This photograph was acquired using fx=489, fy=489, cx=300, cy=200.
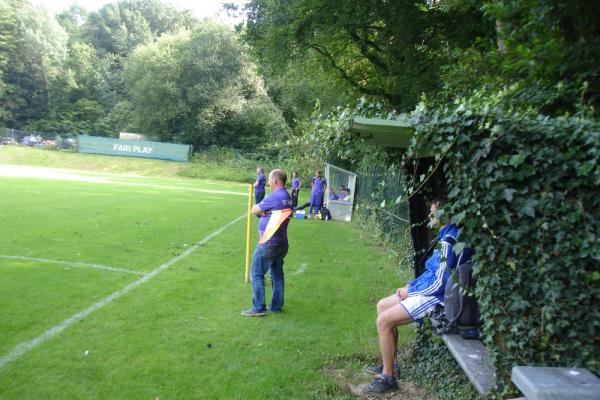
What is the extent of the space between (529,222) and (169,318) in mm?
4413

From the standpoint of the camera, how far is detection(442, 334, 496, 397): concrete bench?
357 centimetres

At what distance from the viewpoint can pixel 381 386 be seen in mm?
4387

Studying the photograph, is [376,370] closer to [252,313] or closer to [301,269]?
[252,313]

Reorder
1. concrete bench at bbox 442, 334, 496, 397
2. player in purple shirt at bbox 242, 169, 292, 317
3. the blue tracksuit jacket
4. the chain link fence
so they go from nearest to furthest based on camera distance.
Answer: concrete bench at bbox 442, 334, 496, 397, the blue tracksuit jacket, player in purple shirt at bbox 242, 169, 292, 317, the chain link fence

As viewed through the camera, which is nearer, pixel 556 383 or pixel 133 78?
pixel 556 383

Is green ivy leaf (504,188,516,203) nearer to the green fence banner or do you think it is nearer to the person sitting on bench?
the person sitting on bench

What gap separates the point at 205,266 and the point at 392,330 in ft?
17.0

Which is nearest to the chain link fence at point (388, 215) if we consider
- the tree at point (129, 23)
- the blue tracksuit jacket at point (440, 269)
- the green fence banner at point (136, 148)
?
the blue tracksuit jacket at point (440, 269)

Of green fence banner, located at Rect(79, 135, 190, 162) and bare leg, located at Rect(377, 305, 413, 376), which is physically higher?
green fence banner, located at Rect(79, 135, 190, 162)

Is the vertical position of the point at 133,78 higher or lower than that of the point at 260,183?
higher

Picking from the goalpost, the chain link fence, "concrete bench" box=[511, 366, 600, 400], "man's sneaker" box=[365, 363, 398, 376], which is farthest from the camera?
the goalpost

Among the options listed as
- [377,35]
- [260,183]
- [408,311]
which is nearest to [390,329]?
[408,311]

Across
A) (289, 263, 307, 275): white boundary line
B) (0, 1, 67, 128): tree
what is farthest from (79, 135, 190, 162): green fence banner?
(289, 263, 307, 275): white boundary line

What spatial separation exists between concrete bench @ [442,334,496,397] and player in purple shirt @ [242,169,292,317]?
262cm
